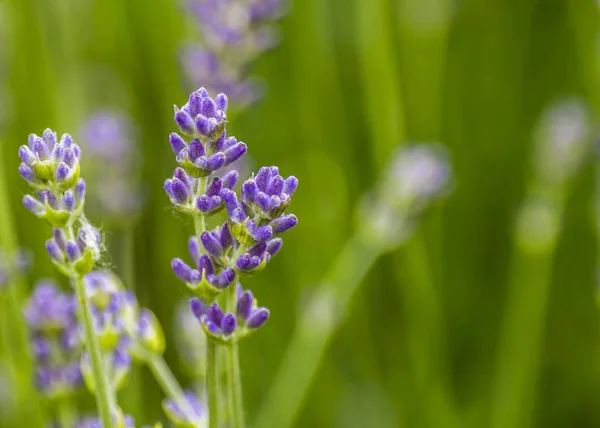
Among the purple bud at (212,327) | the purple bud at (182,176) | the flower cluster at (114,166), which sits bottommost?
the purple bud at (212,327)

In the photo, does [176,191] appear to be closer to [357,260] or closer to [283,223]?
[283,223]

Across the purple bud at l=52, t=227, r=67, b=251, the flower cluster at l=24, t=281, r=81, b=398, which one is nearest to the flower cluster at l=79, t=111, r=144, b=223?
the flower cluster at l=24, t=281, r=81, b=398

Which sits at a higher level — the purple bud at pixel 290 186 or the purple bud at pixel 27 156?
the purple bud at pixel 27 156

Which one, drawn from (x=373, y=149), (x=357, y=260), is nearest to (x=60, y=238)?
(x=357, y=260)

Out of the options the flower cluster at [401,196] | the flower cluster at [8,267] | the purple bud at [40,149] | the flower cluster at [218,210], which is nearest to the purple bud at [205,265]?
the flower cluster at [218,210]

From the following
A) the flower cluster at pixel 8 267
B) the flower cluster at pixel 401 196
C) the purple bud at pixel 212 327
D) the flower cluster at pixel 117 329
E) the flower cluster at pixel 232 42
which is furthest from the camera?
the flower cluster at pixel 401 196

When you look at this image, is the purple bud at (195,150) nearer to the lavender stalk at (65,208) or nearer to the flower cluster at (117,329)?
the lavender stalk at (65,208)

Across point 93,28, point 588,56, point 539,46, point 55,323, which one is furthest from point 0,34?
point 539,46

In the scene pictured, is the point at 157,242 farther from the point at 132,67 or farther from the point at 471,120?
the point at 471,120
